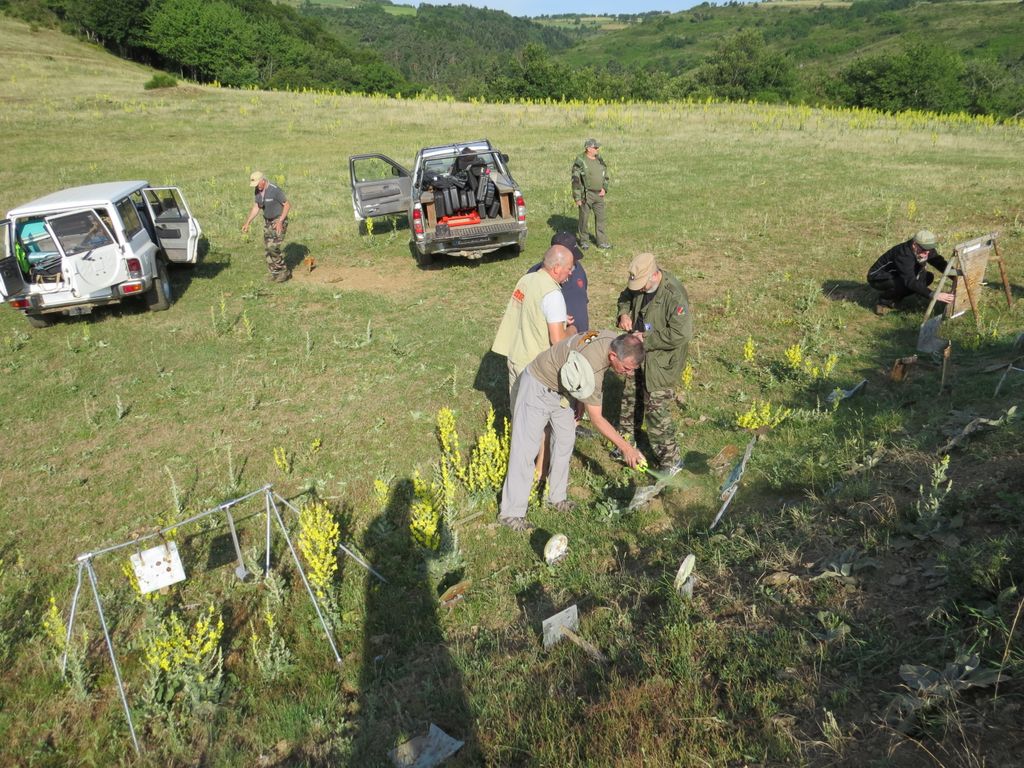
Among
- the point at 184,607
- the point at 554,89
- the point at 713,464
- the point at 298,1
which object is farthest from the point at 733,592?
the point at 298,1

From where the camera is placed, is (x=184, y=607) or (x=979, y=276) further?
(x=979, y=276)

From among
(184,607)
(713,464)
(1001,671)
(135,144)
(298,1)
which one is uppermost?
(298,1)

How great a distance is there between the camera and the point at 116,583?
4480 mm

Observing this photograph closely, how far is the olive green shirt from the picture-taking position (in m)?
4.24

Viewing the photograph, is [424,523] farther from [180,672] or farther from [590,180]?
[590,180]

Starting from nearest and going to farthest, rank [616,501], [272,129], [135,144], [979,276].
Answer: [616,501], [979,276], [135,144], [272,129]

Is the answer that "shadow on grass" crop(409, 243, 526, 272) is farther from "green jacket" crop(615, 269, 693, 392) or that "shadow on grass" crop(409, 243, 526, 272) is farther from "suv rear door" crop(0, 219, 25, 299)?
"green jacket" crop(615, 269, 693, 392)

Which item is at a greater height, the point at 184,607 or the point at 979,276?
the point at 979,276

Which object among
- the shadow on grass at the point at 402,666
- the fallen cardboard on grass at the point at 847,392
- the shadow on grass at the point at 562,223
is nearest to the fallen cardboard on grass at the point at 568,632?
the shadow on grass at the point at 402,666

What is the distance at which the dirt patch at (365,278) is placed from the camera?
1055 centimetres

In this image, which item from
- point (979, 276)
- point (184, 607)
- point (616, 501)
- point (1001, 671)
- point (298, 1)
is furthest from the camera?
point (298, 1)

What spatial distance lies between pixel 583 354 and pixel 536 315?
85 cm

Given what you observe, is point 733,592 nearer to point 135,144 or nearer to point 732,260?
point 732,260

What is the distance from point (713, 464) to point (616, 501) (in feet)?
3.32
